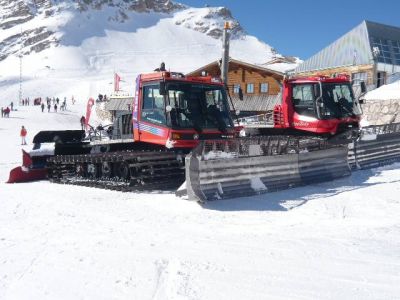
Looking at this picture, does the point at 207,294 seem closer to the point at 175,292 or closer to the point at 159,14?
the point at 175,292

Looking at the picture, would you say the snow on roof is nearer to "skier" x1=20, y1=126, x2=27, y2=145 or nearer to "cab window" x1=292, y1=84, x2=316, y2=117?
"cab window" x1=292, y1=84, x2=316, y2=117

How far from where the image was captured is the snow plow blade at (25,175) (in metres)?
13.3

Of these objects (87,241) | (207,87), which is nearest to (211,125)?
(207,87)

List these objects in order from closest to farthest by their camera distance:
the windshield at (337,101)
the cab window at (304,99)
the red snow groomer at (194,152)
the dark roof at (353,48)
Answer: the red snow groomer at (194,152), the windshield at (337,101), the cab window at (304,99), the dark roof at (353,48)

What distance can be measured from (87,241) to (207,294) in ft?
7.38

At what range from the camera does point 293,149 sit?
1029 centimetres

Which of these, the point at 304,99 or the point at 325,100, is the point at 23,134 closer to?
the point at 304,99

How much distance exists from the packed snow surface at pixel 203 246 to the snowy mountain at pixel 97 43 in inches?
2503

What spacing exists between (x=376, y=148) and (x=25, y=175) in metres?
9.36

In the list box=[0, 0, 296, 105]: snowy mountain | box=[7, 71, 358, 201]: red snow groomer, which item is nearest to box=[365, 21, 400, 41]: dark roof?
box=[7, 71, 358, 201]: red snow groomer

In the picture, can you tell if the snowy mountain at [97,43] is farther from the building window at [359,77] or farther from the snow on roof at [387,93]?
the snow on roof at [387,93]

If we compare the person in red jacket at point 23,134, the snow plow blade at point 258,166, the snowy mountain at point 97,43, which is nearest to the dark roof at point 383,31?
the person in red jacket at point 23,134

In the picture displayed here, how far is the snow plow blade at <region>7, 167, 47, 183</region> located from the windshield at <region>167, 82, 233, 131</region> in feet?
17.6

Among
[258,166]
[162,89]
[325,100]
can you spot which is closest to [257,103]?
[325,100]
